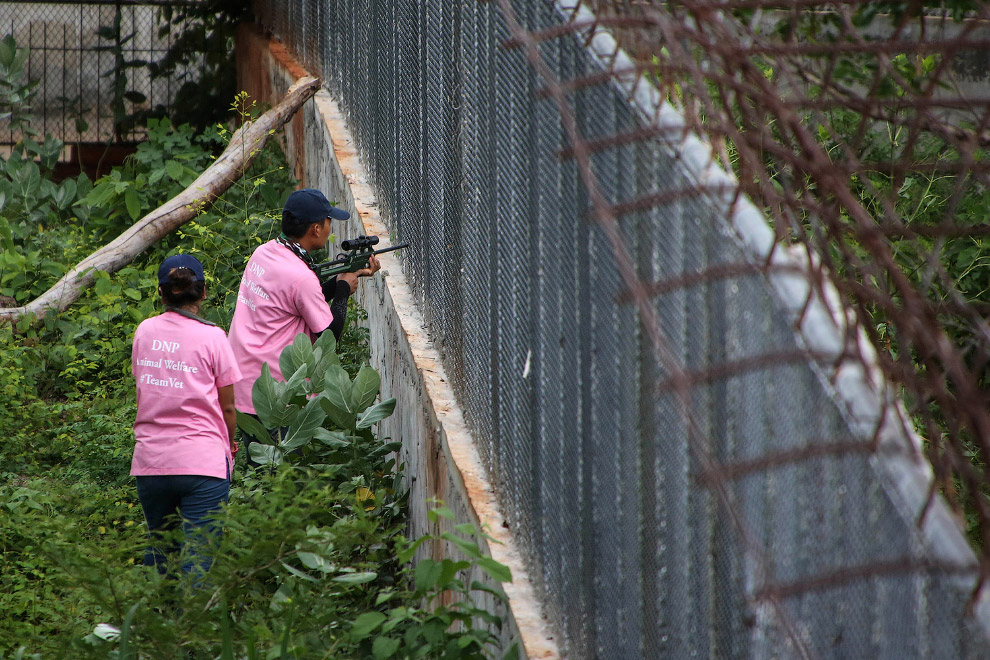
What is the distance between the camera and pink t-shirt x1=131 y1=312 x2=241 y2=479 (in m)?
4.57

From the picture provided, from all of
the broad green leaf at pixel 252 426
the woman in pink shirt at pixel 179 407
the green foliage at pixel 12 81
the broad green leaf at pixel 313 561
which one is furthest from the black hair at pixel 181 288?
the green foliage at pixel 12 81

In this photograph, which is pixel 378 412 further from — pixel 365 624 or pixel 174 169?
pixel 174 169

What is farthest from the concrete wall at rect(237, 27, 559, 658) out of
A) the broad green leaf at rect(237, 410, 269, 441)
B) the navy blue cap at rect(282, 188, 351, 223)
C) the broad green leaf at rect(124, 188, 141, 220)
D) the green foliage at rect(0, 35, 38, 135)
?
the green foliage at rect(0, 35, 38, 135)

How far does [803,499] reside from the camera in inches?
58.2

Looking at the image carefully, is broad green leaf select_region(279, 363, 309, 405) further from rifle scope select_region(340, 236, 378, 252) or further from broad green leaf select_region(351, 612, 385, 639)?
broad green leaf select_region(351, 612, 385, 639)

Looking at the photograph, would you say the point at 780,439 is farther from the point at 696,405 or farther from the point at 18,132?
the point at 18,132

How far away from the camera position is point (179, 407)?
4582 mm

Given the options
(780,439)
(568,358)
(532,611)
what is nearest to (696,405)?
(780,439)

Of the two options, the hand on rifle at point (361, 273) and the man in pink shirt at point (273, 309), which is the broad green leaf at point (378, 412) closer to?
the man in pink shirt at point (273, 309)

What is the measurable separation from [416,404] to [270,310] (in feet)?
3.83

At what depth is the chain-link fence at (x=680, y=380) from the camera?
1.32m

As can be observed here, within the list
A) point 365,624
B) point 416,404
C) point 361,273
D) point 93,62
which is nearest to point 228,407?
point 416,404

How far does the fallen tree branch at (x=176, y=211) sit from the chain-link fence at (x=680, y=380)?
585cm

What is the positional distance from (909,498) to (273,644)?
2.26m
